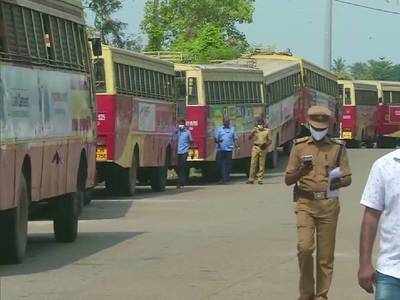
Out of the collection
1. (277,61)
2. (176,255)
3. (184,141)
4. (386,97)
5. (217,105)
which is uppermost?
(277,61)

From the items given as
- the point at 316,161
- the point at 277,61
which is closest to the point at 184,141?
the point at 277,61

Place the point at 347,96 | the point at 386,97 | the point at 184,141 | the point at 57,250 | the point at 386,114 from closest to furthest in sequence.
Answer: the point at 57,250 < the point at 184,141 < the point at 347,96 < the point at 386,114 < the point at 386,97

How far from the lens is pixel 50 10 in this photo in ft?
53.4

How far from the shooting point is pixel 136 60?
28609mm

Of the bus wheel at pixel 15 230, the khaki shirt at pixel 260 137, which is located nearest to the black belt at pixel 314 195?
the bus wheel at pixel 15 230

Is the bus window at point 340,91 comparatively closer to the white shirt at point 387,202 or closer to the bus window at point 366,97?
the bus window at point 366,97

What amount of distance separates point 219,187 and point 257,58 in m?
15.1

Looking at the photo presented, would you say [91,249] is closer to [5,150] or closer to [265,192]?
[5,150]

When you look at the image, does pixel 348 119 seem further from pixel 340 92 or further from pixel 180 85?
pixel 180 85

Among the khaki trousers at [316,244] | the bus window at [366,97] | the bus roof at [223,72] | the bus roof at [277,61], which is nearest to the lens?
the khaki trousers at [316,244]

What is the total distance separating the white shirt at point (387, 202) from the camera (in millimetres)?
6195

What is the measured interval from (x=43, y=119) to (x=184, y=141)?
1631cm

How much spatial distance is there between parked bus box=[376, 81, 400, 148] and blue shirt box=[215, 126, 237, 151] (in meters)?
30.4

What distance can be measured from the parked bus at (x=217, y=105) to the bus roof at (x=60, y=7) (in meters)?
14.8
